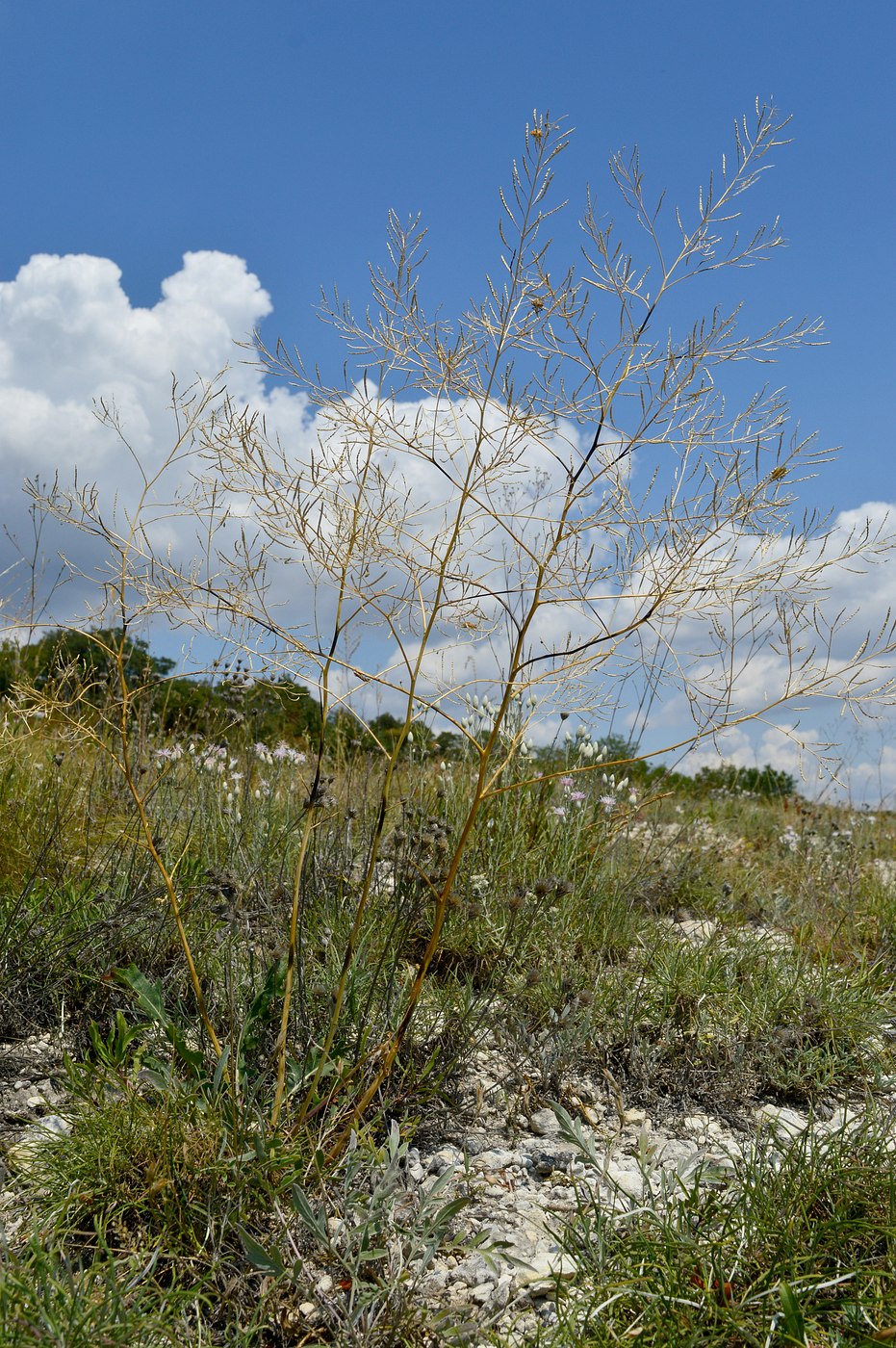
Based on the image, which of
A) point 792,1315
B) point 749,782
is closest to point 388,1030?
point 792,1315

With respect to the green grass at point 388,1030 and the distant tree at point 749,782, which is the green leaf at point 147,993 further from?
the distant tree at point 749,782

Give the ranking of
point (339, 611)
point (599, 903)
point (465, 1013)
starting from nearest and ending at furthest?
point (339, 611)
point (465, 1013)
point (599, 903)

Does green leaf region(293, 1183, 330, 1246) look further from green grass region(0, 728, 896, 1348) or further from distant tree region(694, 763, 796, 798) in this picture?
distant tree region(694, 763, 796, 798)

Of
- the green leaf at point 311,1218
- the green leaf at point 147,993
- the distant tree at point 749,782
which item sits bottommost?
the green leaf at point 311,1218

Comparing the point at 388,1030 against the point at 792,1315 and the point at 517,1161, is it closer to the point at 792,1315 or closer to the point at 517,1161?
the point at 517,1161

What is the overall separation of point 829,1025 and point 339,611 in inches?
98.8

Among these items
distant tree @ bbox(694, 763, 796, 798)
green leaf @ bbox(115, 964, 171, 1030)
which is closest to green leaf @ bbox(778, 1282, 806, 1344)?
green leaf @ bbox(115, 964, 171, 1030)

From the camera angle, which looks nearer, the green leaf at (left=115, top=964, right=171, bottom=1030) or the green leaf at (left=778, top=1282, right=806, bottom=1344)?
the green leaf at (left=778, top=1282, right=806, bottom=1344)

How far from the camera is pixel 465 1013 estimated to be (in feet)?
9.53

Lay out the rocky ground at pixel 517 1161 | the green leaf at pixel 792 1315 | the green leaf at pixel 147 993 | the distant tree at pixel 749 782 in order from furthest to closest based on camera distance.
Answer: the distant tree at pixel 749 782 < the green leaf at pixel 147 993 < the rocky ground at pixel 517 1161 < the green leaf at pixel 792 1315

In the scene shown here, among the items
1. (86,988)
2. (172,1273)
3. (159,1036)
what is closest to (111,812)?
(86,988)

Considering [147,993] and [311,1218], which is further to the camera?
[147,993]

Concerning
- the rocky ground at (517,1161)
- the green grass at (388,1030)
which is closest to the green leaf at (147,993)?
the green grass at (388,1030)

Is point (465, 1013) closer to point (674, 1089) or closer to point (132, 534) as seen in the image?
point (674, 1089)
